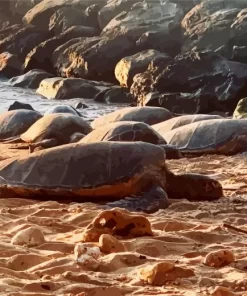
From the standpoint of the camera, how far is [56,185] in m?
4.22

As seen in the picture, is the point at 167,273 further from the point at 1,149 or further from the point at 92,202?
the point at 1,149

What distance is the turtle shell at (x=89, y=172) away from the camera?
4184 mm

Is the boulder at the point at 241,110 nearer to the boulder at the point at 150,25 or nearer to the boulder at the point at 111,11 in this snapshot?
the boulder at the point at 150,25

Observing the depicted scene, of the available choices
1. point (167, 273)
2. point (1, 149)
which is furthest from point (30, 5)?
point (167, 273)

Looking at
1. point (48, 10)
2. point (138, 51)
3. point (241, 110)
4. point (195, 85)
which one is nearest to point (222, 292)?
point (241, 110)

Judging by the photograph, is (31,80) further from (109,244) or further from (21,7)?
(109,244)

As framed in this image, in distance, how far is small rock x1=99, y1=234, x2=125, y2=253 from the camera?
2.85m

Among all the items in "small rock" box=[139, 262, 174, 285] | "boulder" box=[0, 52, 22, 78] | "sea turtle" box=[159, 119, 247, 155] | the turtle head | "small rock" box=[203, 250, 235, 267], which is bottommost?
"boulder" box=[0, 52, 22, 78]

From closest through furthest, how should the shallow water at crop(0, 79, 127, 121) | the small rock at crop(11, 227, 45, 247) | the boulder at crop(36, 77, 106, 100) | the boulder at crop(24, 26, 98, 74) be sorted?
the small rock at crop(11, 227, 45, 247) < the shallow water at crop(0, 79, 127, 121) < the boulder at crop(36, 77, 106, 100) < the boulder at crop(24, 26, 98, 74)

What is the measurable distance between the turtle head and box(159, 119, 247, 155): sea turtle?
235 cm

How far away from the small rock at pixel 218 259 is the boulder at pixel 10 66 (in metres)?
21.1

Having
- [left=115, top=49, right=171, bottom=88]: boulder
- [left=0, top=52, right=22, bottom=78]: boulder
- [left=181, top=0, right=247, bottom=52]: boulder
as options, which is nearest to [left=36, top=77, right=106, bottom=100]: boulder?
[left=115, top=49, right=171, bottom=88]: boulder

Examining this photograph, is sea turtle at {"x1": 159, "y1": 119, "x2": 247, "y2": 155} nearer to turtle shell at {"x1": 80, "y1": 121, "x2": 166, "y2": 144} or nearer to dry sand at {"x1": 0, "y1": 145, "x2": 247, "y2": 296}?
turtle shell at {"x1": 80, "y1": 121, "x2": 166, "y2": 144}

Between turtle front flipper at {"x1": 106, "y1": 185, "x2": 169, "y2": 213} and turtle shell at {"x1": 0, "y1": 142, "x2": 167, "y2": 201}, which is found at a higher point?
turtle shell at {"x1": 0, "y1": 142, "x2": 167, "y2": 201}
